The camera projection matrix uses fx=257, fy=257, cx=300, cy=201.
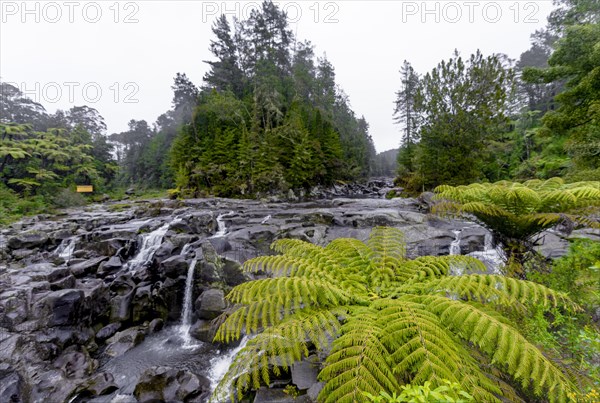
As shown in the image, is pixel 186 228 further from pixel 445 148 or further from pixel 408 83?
pixel 408 83

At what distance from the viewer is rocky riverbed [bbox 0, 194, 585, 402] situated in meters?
4.24

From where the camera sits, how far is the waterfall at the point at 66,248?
972 centimetres

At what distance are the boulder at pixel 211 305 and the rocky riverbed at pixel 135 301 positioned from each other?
0.02 m

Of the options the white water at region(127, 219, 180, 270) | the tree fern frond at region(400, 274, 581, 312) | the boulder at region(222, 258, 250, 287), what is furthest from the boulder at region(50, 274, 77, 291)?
the tree fern frond at region(400, 274, 581, 312)

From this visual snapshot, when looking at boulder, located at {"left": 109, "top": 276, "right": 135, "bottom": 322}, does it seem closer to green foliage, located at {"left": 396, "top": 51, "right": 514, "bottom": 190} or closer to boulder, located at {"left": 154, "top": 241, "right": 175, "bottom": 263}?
boulder, located at {"left": 154, "top": 241, "right": 175, "bottom": 263}

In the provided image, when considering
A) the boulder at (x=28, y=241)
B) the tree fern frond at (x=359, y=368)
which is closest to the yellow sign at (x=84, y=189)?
the boulder at (x=28, y=241)

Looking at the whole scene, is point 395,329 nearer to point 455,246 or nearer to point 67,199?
point 455,246

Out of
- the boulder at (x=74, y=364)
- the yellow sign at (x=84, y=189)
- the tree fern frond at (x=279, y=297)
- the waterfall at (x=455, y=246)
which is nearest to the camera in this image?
the tree fern frond at (x=279, y=297)

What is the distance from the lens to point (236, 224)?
37.7 ft

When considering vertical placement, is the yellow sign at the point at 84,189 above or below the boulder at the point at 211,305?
above

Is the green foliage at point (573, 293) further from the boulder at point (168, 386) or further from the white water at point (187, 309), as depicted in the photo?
the white water at point (187, 309)

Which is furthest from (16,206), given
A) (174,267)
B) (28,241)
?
(174,267)

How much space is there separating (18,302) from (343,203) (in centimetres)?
1418

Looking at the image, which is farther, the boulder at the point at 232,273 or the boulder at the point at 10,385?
the boulder at the point at 232,273
